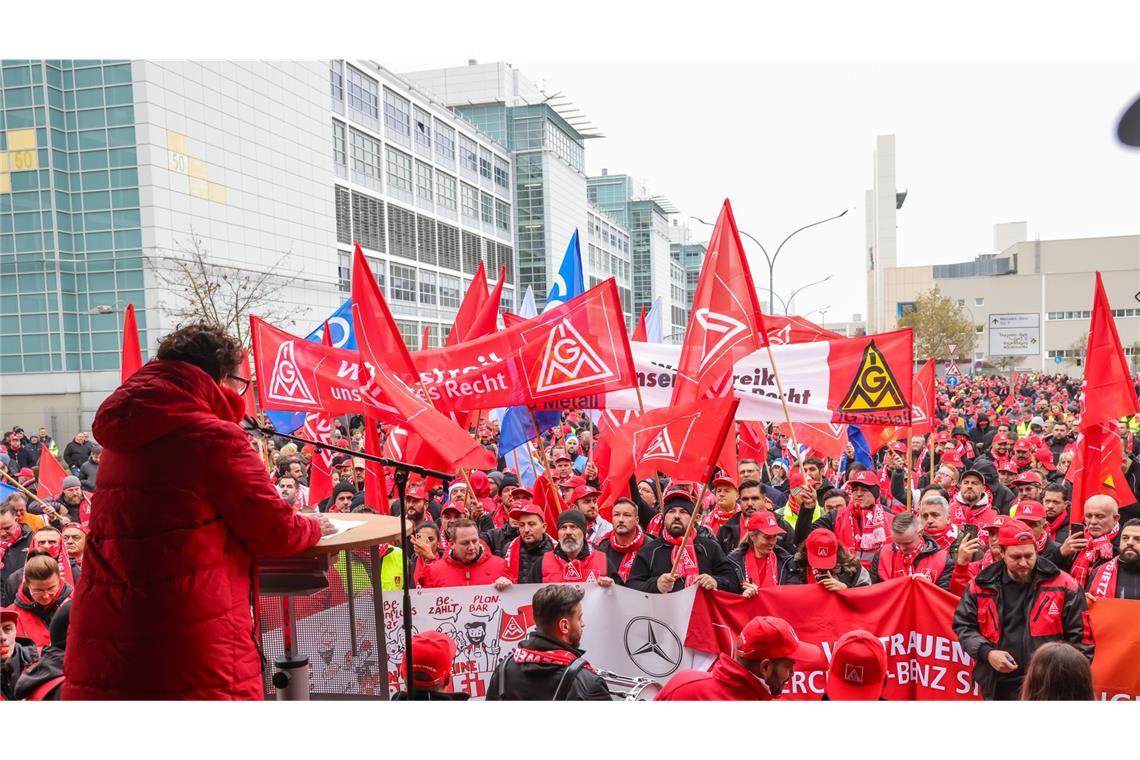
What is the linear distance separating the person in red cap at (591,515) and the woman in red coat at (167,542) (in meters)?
5.21

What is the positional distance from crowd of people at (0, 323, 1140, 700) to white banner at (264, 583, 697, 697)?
0.47 ft

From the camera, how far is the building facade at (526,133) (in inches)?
2259

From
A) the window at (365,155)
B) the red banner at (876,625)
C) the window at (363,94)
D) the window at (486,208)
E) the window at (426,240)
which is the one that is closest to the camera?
the red banner at (876,625)

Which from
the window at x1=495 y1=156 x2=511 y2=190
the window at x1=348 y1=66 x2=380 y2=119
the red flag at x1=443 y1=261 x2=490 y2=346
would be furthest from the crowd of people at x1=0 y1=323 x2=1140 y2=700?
the window at x1=495 y1=156 x2=511 y2=190

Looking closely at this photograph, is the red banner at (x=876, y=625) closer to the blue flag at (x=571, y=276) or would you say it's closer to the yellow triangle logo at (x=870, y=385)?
the yellow triangle logo at (x=870, y=385)

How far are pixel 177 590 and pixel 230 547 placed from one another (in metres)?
0.19

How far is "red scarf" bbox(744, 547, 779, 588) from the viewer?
6.30 m

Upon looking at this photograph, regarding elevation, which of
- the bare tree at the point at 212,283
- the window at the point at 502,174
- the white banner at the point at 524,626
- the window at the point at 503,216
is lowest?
the white banner at the point at 524,626

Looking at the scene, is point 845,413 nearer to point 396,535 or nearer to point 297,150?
point 396,535

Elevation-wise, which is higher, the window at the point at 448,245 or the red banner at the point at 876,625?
the window at the point at 448,245

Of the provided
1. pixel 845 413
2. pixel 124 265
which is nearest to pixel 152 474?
pixel 845 413

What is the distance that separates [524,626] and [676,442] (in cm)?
166

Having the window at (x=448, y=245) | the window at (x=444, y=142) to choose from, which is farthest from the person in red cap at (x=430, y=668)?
the window at (x=444, y=142)

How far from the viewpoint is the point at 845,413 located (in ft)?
28.3
